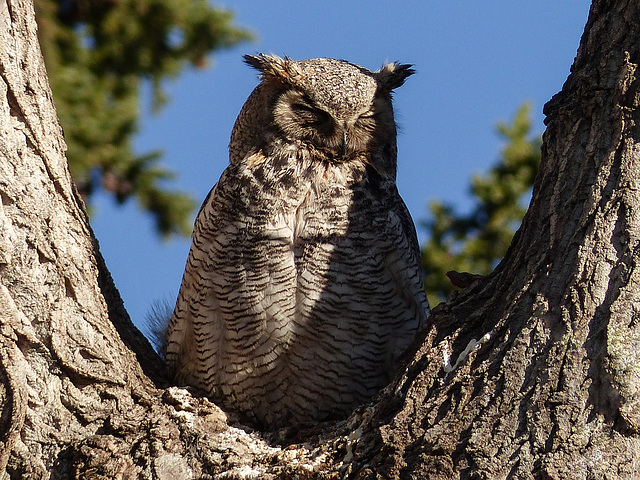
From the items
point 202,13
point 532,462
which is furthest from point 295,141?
point 202,13

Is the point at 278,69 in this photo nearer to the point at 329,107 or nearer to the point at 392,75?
the point at 329,107

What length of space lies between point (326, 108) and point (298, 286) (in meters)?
0.92

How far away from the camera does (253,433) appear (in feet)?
10.0

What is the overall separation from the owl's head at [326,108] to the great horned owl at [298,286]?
0.02 metres

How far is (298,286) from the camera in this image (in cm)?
337

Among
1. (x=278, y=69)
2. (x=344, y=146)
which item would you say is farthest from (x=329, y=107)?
(x=278, y=69)

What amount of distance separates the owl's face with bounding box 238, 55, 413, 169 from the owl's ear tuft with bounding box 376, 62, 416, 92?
0.12 feet

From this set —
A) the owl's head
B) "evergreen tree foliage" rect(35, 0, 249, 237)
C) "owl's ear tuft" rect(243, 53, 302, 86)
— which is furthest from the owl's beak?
"evergreen tree foliage" rect(35, 0, 249, 237)

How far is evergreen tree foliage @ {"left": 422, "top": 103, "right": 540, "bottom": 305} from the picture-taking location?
4699 millimetres

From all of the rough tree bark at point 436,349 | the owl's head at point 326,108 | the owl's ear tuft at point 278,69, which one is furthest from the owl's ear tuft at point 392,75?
the rough tree bark at point 436,349

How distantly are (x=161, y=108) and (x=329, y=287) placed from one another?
3412 mm

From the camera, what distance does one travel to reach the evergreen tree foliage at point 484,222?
15.4ft

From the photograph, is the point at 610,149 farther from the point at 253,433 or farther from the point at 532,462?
the point at 253,433

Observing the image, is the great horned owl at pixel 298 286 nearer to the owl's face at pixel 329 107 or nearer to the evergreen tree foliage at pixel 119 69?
the owl's face at pixel 329 107
